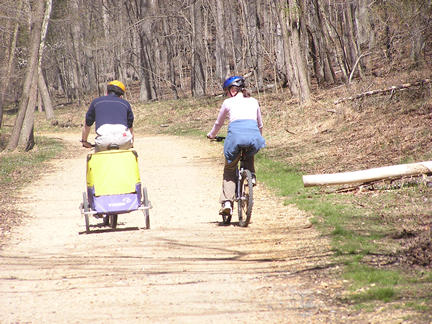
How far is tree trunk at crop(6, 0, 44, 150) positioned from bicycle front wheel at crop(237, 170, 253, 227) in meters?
15.2

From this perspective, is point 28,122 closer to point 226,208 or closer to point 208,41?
point 226,208

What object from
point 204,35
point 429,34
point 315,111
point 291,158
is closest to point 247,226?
point 291,158

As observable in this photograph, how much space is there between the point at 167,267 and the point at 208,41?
41317 millimetres

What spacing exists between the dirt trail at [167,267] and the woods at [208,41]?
9.08 m

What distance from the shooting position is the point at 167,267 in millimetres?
6840

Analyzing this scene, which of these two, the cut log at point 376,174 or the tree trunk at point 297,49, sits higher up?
the tree trunk at point 297,49

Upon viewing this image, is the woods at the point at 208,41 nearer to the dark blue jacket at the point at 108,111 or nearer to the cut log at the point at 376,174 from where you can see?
the cut log at the point at 376,174

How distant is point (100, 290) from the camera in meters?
5.97

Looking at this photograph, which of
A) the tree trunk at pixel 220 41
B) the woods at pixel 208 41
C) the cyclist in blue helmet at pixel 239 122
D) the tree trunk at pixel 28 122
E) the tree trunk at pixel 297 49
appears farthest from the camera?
the tree trunk at pixel 220 41

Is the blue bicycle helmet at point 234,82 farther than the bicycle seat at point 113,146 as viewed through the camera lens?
No

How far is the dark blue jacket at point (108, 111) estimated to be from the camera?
8.68 meters

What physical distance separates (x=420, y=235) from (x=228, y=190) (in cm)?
318

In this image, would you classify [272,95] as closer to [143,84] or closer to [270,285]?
[143,84]

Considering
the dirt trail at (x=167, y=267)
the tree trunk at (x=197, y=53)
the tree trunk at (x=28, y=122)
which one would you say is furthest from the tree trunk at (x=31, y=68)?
the tree trunk at (x=197, y=53)
